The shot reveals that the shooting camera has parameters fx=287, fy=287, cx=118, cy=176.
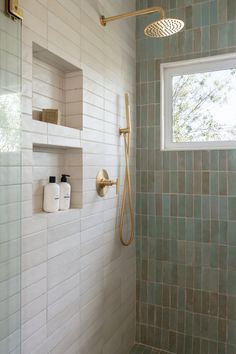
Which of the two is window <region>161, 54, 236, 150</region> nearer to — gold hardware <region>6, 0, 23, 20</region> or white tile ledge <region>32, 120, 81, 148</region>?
white tile ledge <region>32, 120, 81, 148</region>

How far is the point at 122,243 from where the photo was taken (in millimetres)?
2031

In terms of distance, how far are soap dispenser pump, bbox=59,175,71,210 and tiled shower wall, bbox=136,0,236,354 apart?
94 centimetres

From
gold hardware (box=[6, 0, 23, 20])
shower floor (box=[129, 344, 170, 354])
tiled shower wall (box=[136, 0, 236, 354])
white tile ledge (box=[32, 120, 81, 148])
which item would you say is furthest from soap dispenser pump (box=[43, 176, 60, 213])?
shower floor (box=[129, 344, 170, 354])

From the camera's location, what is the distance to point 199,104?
7.38 feet

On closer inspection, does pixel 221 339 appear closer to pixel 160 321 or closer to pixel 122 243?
pixel 160 321

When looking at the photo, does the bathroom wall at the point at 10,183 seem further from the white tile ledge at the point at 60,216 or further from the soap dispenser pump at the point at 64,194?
the soap dispenser pump at the point at 64,194

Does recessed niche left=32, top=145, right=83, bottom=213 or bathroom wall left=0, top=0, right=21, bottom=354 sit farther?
recessed niche left=32, top=145, right=83, bottom=213

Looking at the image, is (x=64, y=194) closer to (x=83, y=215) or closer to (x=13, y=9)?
(x=83, y=215)

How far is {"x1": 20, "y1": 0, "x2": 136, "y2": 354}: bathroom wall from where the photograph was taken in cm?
121

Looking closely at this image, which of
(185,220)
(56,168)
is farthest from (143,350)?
(56,168)

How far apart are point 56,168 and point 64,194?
157 millimetres

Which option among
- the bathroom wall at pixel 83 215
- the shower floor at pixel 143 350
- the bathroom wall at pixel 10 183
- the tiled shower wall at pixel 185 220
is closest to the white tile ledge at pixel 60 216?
the bathroom wall at pixel 83 215

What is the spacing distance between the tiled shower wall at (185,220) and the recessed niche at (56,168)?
855mm

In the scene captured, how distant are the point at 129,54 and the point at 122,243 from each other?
1435mm
